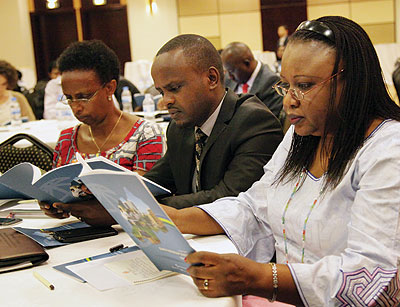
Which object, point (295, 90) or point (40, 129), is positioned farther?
point (40, 129)

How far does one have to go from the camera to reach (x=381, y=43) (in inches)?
472

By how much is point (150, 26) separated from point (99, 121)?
1057 centimetres

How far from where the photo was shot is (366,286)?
4.05 ft

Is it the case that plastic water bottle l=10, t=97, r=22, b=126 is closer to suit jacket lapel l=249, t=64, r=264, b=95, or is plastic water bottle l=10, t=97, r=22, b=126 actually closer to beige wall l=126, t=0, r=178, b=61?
suit jacket lapel l=249, t=64, r=264, b=95

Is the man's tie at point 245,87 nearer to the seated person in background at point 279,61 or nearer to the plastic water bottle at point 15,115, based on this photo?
the seated person in background at point 279,61

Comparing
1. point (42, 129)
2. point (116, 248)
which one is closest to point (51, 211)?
point (116, 248)

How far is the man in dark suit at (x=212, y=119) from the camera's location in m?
2.01

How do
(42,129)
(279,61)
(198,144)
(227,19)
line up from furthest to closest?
(227,19) → (279,61) → (42,129) → (198,144)

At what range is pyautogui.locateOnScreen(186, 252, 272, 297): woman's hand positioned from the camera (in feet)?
3.99

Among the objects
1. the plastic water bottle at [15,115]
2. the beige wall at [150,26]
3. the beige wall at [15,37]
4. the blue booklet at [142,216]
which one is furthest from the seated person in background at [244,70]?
the beige wall at [15,37]

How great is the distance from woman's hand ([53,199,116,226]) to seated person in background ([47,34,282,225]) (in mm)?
232

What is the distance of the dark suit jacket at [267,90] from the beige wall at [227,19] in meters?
6.85

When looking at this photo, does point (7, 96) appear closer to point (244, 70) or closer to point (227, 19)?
point (244, 70)

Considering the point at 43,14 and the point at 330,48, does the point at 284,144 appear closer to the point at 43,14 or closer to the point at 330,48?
the point at 330,48
